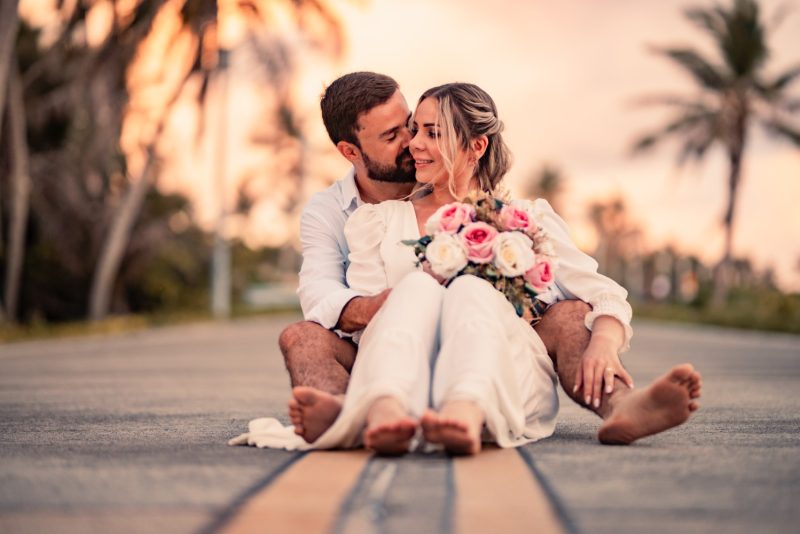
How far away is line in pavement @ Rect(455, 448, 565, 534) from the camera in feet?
10.1

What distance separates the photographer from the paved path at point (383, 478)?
3145 mm

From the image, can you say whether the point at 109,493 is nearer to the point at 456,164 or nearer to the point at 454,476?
the point at 454,476

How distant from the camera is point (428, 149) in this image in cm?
540

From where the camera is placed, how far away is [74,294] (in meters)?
30.2

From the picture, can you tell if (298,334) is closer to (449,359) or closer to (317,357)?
(317,357)

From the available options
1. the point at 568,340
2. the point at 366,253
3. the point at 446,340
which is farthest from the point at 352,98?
the point at 446,340

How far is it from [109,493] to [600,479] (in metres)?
1.55

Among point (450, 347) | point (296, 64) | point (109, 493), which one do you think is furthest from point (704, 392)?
point (296, 64)

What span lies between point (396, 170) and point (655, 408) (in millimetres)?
1925

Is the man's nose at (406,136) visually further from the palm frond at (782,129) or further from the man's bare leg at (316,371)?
the palm frond at (782,129)

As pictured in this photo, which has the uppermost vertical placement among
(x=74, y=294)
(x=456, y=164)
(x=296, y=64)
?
(x=296, y=64)

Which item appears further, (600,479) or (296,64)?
(296,64)

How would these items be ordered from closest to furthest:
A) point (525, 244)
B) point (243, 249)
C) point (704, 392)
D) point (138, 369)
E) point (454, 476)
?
point (454, 476)
point (525, 244)
point (704, 392)
point (138, 369)
point (243, 249)

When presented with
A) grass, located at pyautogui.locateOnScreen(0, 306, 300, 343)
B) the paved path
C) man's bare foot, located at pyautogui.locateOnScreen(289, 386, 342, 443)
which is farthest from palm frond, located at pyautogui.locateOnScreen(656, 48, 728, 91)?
man's bare foot, located at pyautogui.locateOnScreen(289, 386, 342, 443)
